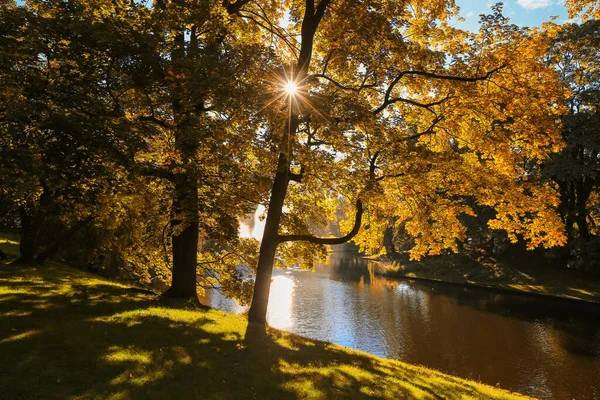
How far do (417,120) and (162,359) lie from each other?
43.4ft

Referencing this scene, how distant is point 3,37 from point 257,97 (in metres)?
5.99

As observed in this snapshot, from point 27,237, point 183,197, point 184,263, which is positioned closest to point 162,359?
point 183,197

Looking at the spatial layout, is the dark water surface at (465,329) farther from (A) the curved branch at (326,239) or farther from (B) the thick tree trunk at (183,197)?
(B) the thick tree trunk at (183,197)

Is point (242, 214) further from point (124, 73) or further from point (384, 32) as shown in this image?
point (384, 32)

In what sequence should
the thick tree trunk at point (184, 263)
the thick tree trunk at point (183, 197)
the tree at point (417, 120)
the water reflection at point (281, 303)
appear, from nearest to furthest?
the thick tree trunk at point (183, 197) < the tree at point (417, 120) < the thick tree trunk at point (184, 263) < the water reflection at point (281, 303)

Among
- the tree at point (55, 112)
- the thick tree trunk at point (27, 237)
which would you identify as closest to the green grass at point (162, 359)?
the tree at point (55, 112)

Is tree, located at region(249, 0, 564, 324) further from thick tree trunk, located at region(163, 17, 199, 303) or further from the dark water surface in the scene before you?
the dark water surface

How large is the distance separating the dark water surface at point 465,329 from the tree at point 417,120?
7.31 m

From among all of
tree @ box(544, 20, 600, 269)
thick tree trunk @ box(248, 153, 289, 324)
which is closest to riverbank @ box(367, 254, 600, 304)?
tree @ box(544, 20, 600, 269)

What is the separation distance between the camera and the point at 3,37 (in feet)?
29.3

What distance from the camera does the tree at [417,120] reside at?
12.3m

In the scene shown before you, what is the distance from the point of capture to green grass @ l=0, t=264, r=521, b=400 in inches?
260

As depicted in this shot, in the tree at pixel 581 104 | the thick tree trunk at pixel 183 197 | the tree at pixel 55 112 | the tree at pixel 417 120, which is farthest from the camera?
the tree at pixel 581 104

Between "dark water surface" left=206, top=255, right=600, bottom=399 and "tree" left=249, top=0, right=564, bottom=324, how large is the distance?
731 centimetres
